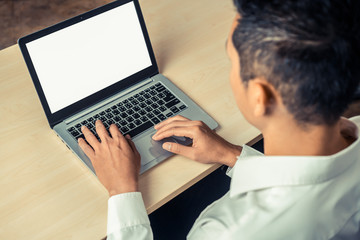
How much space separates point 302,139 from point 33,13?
2.54 m

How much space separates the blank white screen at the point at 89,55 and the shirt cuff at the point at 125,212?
0.33 meters

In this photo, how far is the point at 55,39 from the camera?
3.46 ft

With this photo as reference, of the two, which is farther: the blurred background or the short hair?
the blurred background

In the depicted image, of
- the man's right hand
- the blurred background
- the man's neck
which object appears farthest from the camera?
the blurred background

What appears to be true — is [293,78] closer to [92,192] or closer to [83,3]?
[92,192]

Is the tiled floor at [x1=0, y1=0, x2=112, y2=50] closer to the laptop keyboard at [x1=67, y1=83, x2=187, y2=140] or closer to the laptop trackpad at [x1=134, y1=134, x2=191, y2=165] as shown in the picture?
the laptop keyboard at [x1=67, y1=83, x2=187, y2=140]

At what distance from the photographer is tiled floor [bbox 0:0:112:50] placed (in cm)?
272

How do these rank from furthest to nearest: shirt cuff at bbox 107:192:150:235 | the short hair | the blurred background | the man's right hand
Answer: the blurred background
the man's right hand
shirt cuff at bbox 107:192:150:235
the short hair

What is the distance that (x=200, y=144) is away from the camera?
3.33ft

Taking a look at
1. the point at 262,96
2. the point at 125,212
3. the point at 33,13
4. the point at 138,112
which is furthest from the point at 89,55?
the point at 33,13

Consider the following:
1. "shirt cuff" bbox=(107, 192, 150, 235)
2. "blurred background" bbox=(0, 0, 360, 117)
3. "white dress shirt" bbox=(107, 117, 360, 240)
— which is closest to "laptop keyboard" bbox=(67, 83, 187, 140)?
"shirt cuff" bbox=(107, 192, 150, 235)

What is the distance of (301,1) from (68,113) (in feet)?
2.28

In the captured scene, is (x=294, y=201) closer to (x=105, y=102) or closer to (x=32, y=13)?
(x=105, y=102)

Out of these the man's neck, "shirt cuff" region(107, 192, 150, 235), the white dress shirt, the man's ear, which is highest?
the man's ear
